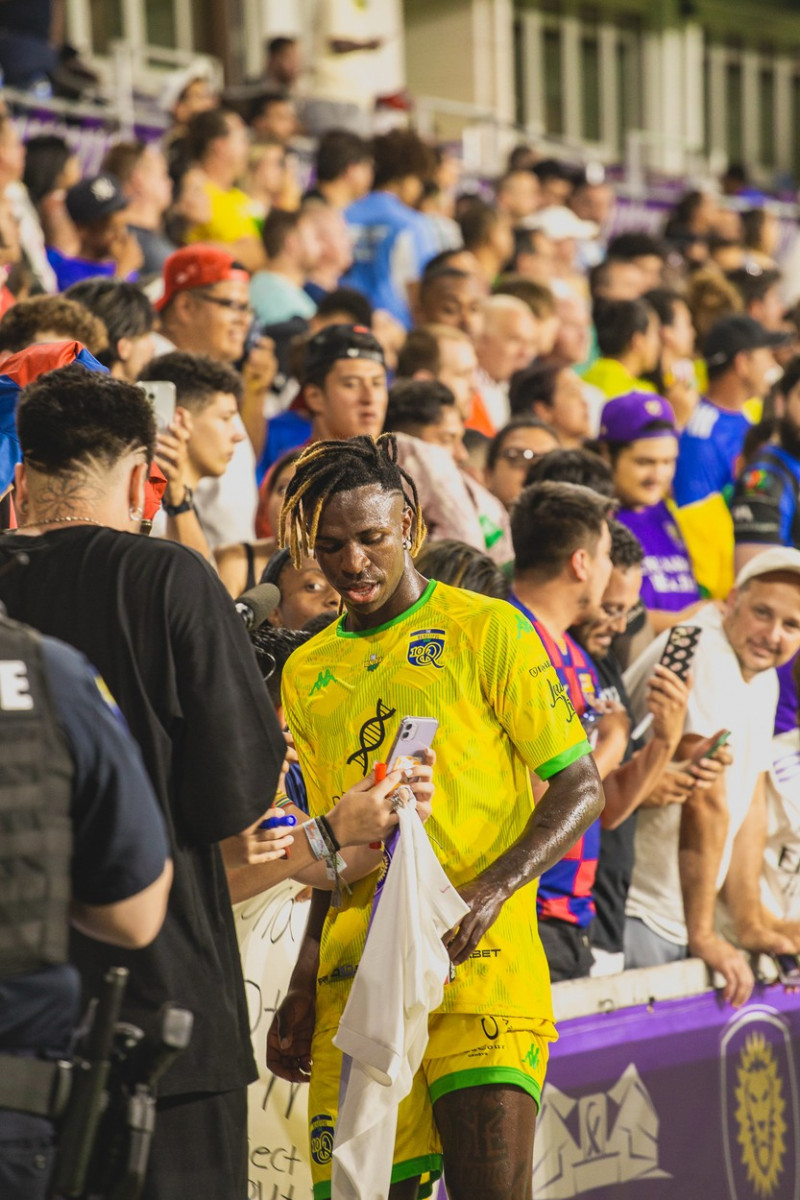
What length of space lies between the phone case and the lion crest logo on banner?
112 cm

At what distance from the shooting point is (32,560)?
3078mm

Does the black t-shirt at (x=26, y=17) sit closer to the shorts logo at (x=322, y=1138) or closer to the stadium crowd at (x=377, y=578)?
the stadium crowd at (x=377, y=578)

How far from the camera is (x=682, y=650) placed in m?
5.21

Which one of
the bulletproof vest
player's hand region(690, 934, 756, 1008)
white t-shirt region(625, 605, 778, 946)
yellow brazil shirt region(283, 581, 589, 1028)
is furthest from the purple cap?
the bulletproof vest

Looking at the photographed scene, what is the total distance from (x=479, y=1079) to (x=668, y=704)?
1.77m

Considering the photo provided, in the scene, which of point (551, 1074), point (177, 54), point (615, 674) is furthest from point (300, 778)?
point (177, 54)

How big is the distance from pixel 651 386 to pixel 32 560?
6.82m

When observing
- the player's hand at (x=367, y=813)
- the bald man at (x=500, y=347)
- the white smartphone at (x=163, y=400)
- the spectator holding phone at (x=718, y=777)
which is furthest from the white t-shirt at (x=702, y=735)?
the bald man at (x=500, y=347)

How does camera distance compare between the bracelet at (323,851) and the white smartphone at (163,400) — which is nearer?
the bracelet at (323,851)

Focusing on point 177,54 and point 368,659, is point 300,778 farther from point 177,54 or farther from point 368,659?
point 177,54

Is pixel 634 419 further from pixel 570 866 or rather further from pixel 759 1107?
pixel 759 1107

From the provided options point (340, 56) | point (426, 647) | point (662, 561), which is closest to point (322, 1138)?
point (426, 647)

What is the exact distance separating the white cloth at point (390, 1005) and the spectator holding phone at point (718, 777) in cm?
209

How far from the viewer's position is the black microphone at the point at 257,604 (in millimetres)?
3914
